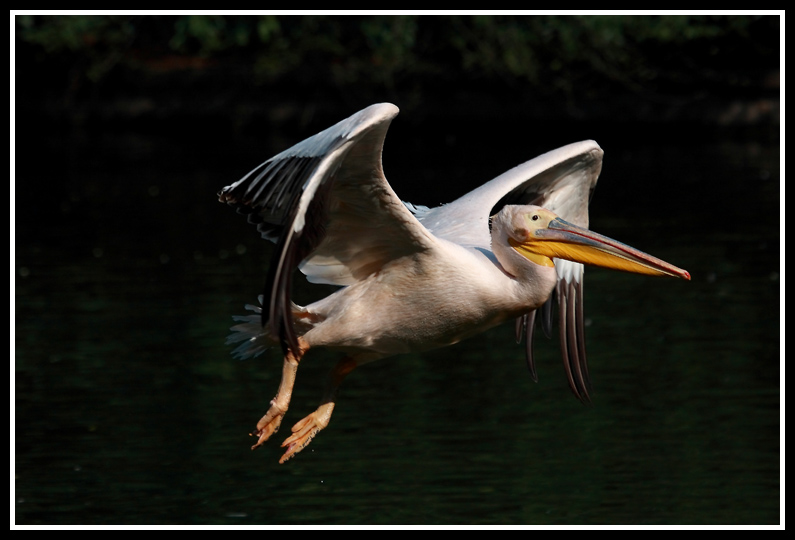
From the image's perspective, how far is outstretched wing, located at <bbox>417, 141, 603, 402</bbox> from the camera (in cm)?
731

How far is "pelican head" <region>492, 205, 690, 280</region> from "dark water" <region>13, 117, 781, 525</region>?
3.00 m

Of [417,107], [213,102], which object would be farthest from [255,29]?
[417,107]

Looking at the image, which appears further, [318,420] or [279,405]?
[318,420]

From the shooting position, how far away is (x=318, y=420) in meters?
6.71

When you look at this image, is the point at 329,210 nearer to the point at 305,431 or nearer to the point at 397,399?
the point at 305,431

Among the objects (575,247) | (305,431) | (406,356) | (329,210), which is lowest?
(406,356)

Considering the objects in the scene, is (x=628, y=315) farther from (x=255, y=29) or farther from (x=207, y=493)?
(x=255, y=29)

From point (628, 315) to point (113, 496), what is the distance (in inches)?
253

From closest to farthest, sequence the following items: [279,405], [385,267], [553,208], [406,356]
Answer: [279,405], [385,267], [553,208], [406,356]

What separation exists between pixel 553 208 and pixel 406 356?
567 centimetres

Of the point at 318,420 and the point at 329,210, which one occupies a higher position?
the point at 329,210

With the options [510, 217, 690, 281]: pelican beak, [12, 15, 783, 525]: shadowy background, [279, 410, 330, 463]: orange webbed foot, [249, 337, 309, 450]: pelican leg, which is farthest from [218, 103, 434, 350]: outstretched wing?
[12, 15, 783, 525]: shadowy background

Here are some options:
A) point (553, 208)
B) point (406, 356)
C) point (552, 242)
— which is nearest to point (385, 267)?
point (552, 242)

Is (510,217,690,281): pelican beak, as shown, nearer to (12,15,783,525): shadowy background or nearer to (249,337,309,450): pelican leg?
(249,337,309,450): pelican leg
